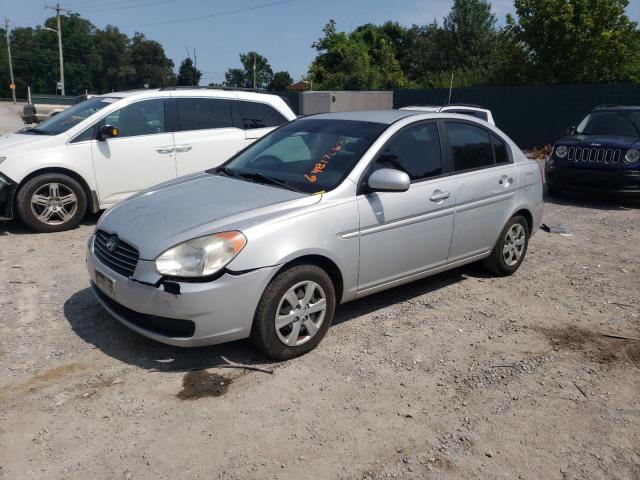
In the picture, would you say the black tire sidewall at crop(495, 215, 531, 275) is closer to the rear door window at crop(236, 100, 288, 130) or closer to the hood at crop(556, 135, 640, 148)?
the rear door window at crop(236, 100, 288, 130)

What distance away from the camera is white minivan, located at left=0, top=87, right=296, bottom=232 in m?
6.89

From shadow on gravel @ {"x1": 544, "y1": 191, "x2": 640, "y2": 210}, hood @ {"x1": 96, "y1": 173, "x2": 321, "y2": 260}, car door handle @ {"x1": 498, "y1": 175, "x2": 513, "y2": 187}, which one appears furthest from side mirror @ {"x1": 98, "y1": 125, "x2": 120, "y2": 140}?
shadow on gravel @ {"x1": 544, "y1": 191, "x2": 640, "y2": 210}

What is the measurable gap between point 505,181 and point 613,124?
653cm

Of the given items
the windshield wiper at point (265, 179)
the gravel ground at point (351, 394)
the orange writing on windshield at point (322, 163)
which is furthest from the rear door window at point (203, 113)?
the orange writing on windshield at point (322, 163)

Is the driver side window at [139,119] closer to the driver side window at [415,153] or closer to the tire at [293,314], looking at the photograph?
the driver side window at [415,153]

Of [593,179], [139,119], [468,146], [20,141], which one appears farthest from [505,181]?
[20,141]

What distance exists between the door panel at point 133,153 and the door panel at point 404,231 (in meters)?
4.16

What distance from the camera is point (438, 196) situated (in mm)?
4797

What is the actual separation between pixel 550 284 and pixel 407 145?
7.56ft

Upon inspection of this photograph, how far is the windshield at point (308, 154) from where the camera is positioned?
4379mm

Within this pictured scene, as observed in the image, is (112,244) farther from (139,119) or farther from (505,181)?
(139,119)

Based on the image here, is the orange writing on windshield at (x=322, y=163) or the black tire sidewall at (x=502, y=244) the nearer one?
the orange writing on windshield at (x=322, y=163)

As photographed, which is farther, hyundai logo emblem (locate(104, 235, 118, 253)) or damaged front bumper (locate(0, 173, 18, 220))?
damaged front bumper (locate(0, 173, 18, 220))

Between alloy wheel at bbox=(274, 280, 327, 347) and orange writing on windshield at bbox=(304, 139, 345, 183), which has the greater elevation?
orange writing on windshield at bbox=(304, 139, 345, 183)
